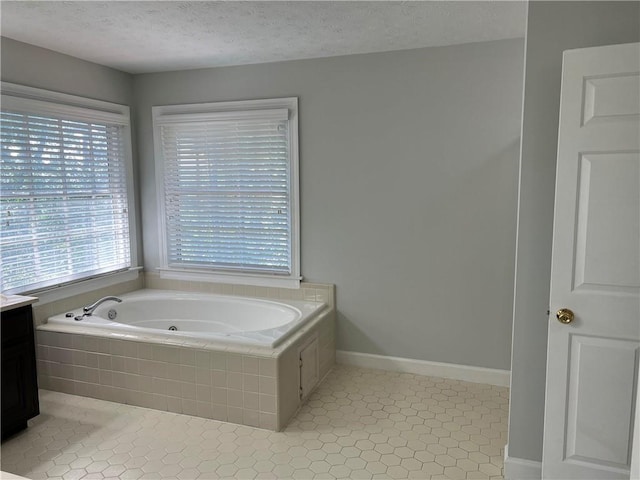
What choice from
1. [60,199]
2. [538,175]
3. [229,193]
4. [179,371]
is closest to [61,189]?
[60,199]

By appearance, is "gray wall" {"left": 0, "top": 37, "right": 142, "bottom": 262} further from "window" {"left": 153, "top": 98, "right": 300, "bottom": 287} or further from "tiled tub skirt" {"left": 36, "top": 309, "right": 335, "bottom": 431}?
"tiled tub skirt" {"left": 36, "top": 309, "right": 335, "bottom": 431}

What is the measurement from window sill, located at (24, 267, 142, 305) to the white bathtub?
5.5 inches

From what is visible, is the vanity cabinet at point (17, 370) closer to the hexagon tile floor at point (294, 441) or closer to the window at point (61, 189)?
the hexagon tile floor at point (294, 441)

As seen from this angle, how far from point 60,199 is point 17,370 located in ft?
4.47

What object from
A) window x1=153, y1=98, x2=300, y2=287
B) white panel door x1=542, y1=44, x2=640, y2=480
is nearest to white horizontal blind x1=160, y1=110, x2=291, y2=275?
window x1=153, y1=98, x2=300, y2=287

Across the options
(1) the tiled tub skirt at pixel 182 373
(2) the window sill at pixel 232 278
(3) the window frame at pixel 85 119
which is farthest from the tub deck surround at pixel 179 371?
(2) the window sill at pixel 232 278

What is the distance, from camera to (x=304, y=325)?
10.8 feet

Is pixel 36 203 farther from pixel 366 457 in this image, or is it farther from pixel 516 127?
pixel 516 127

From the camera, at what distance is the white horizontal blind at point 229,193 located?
381 centimetres

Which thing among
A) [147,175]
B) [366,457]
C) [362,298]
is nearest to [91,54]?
[147,175]

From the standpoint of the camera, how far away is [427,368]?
3.58 m

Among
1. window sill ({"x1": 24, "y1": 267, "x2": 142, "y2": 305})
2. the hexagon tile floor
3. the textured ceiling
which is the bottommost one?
the hexagon tile floor

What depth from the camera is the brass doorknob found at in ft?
6.48

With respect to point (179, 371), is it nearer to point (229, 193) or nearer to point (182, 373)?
point (182, 373)
